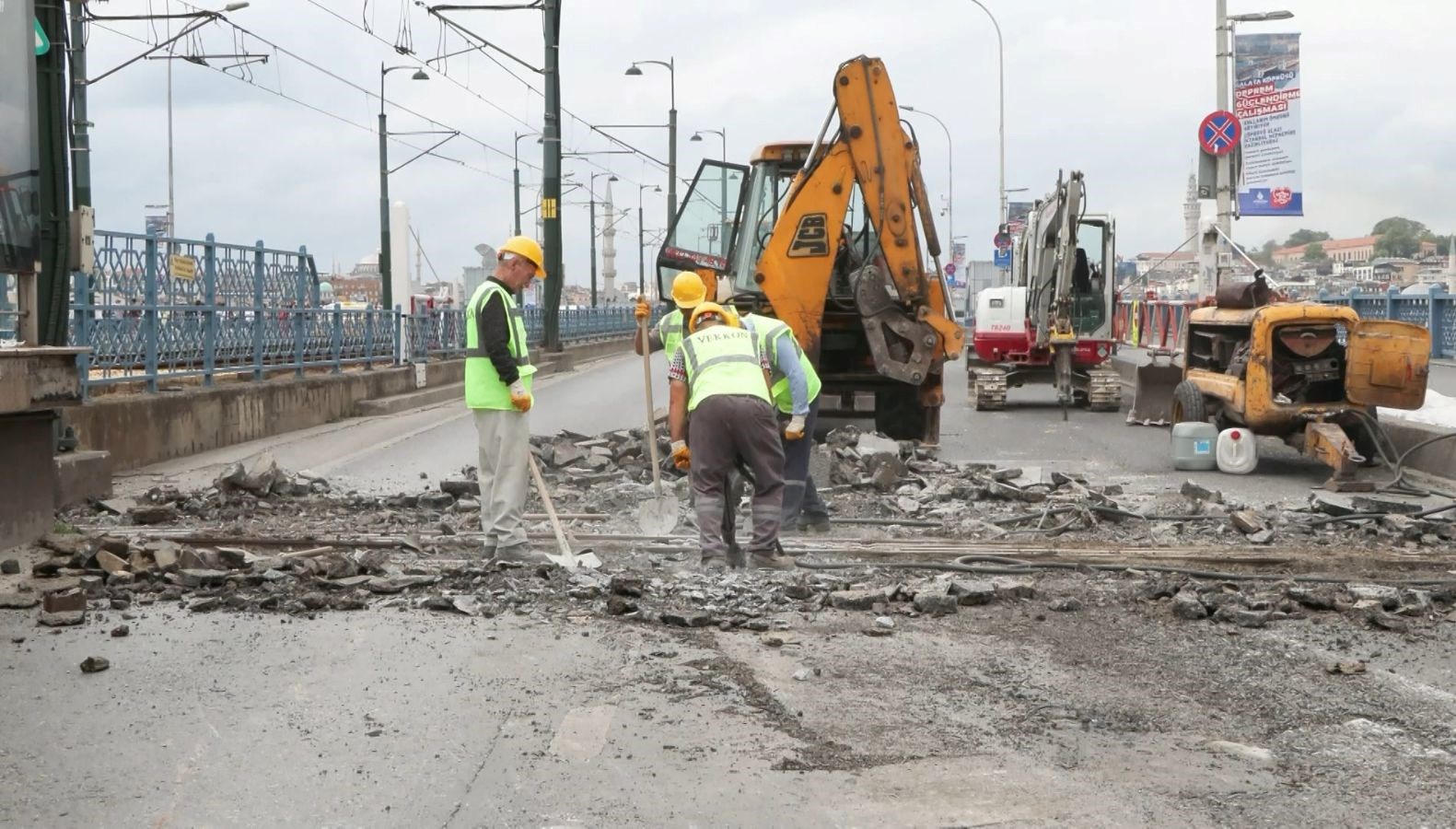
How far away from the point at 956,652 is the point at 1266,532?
4.01 meters

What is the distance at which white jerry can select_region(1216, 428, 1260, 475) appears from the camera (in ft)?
47.7

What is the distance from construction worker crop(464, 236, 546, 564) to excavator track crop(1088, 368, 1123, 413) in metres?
14.8

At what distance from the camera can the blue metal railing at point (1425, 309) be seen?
97.7 feet

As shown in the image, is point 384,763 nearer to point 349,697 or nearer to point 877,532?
point 349,697

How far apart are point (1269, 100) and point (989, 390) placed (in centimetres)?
647

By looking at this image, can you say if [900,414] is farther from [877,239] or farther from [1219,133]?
[1219,133]

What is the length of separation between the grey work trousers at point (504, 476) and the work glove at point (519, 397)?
3.7 inches

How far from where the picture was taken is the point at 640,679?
20.9ft

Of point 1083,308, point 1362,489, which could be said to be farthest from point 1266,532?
point 1083,308

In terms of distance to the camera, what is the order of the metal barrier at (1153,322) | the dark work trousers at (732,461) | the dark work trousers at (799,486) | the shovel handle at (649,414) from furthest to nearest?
1. the metal barrier at (1153,322)
2. the dark work trousers at (799,486)
3. the shovel handle at (649,414)
4. the dark work trousers at (732,461)

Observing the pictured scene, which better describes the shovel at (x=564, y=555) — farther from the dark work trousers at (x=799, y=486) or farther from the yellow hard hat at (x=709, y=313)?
the dark work trousers at (x=799, y=486)

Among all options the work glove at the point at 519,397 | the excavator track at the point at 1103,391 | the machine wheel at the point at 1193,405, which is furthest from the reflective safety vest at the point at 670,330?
the excavator track at the point at 1103,391

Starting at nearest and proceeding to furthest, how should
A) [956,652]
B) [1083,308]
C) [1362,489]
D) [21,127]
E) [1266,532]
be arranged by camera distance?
[956,652], [21,127], [1266,532], [1362,489], [1083,308]

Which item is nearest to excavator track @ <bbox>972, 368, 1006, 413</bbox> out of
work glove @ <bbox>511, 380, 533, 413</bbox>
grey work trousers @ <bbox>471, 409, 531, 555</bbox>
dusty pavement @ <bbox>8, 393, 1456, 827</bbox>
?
dusty pavement @ <bbox>8, 393, 1456, 827</bbox>
